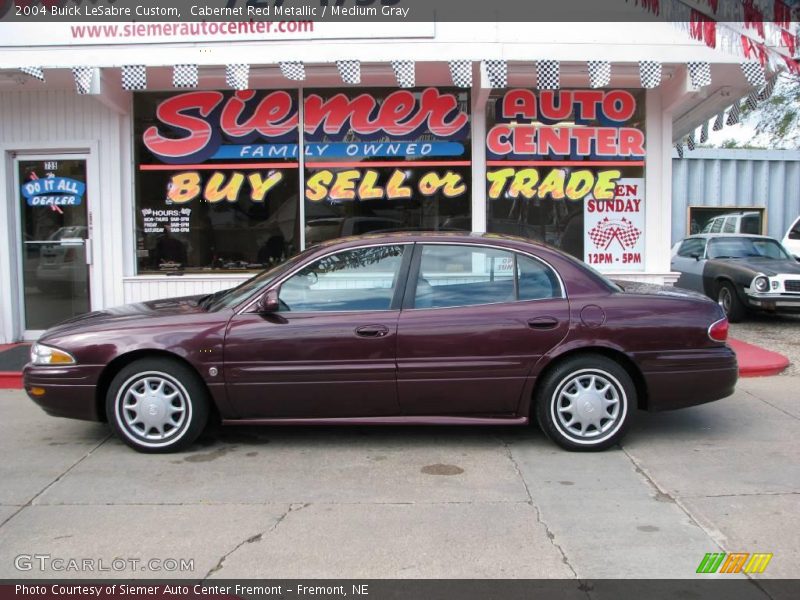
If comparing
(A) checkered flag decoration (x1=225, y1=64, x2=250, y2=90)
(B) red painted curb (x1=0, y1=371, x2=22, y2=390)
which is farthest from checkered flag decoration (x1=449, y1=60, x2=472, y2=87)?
(B) red painted curb (x1=0, y1=371, x2=22, y2=390)

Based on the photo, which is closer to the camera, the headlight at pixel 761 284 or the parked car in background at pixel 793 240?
the headlight at pixel 761 284

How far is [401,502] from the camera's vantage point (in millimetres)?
4184

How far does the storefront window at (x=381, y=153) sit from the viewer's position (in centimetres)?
889

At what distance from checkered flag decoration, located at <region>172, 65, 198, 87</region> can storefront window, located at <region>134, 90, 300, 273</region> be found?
1012 mm

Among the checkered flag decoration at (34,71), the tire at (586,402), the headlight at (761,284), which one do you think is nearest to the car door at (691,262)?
the headlight at (761,284)

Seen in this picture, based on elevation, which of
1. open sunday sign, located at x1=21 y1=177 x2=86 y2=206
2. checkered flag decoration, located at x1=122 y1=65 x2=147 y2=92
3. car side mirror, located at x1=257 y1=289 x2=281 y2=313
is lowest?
car side mirror, located at x1=257 y1=289 x2=281 y2=313

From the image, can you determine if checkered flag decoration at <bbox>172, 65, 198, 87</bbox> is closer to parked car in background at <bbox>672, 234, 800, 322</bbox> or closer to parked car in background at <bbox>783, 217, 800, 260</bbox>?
parked car in background at <bbox>672, 234, 800, 322</bbox>

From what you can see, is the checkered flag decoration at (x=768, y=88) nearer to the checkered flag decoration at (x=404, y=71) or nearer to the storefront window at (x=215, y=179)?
the checkered flag decoration at (x=404, y=71)

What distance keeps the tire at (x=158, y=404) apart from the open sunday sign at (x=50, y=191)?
4871mm

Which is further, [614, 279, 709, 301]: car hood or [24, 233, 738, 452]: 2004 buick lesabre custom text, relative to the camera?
[614, 279, 709, 301]: car hood

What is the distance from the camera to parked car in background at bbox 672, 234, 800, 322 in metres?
Answer: 10.6

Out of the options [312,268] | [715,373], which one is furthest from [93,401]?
[715,373]

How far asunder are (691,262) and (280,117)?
8076mm

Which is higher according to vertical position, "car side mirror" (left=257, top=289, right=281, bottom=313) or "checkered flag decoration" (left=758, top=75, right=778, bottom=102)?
"checkered flag decoration" (left=758, top=75, right=778, bottom=102)
